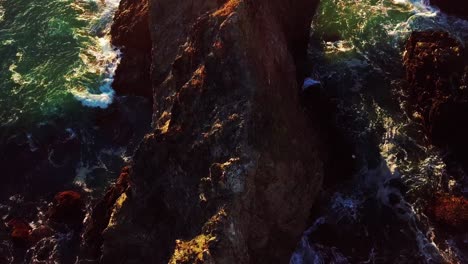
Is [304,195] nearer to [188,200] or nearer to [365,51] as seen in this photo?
[188,200]

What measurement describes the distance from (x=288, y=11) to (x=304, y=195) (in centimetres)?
729

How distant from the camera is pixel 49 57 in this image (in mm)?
22281

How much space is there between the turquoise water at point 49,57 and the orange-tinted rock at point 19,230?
4805 millimetres

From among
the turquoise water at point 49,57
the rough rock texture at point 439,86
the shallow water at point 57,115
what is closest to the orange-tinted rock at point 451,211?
the rough rock texture at point 439,86

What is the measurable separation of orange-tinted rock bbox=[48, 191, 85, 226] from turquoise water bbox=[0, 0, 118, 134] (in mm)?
4743

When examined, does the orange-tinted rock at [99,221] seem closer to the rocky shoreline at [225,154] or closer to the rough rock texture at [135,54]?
the rocky shoreline at [225,154]

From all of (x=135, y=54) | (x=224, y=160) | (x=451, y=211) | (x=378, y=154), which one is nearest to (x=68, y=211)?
(x=135, y=54)

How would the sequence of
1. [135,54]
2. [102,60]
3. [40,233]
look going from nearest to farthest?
[40,233], [135,54], [102,60]

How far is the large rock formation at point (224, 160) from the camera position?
1130cm

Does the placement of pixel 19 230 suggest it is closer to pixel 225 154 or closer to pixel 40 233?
pixel 40 233

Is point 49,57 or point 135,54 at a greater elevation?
point 135,54

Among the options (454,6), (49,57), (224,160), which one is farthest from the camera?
(49,57)

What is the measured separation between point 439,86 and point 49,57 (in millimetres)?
18421

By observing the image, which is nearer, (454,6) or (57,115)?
(57,115)
